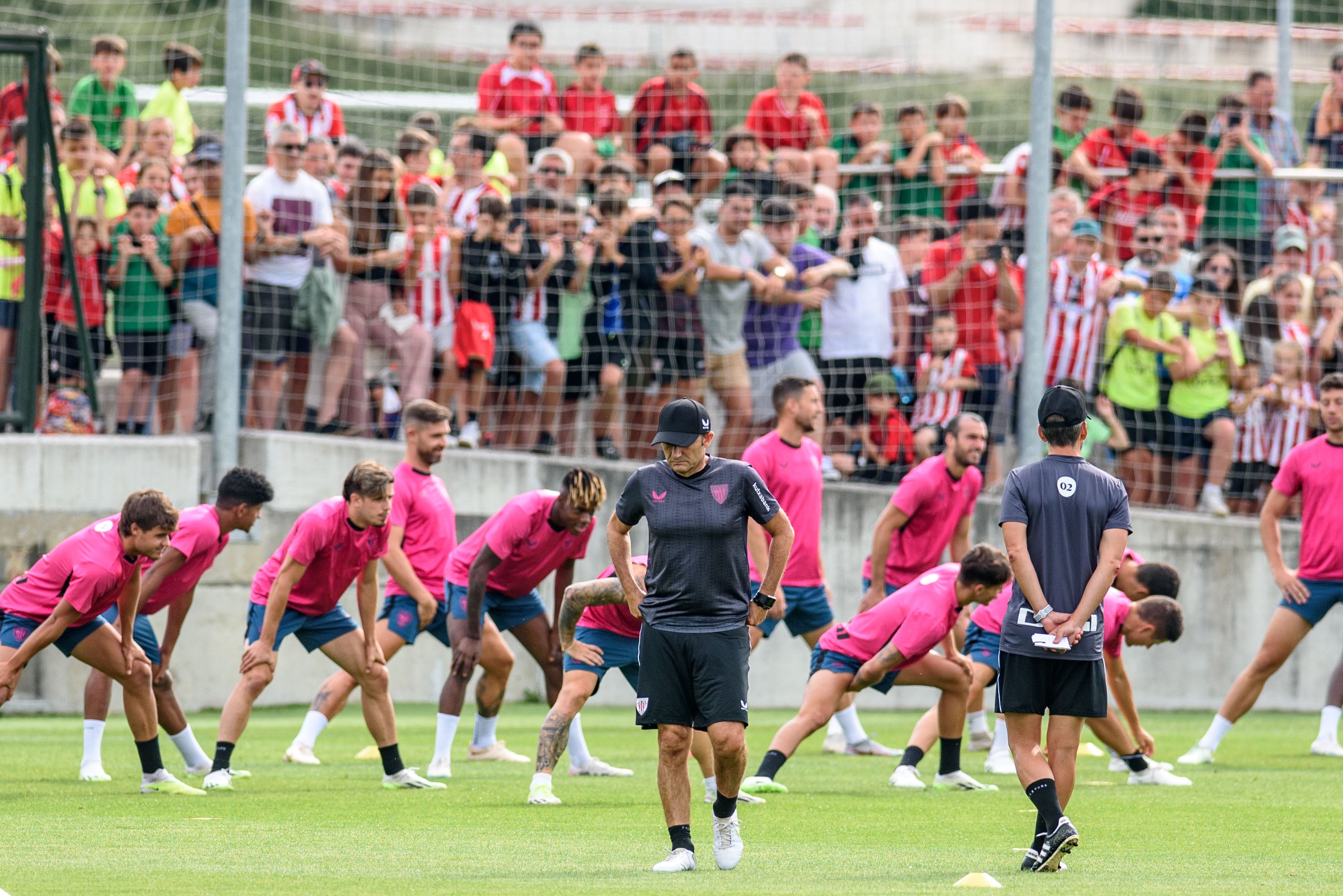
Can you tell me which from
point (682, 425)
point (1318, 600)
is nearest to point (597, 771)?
→ point (682, 425)

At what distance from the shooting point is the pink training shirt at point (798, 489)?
12867mm

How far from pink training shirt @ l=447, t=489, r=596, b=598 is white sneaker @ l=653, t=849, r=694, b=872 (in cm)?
365

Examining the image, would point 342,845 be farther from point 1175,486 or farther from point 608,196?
point 1175,486

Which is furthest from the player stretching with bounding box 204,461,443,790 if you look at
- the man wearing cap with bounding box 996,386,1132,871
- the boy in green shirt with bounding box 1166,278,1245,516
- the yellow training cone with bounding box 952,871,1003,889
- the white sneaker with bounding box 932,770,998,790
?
the boy in green shirt with bounding box 1166,278,1245,516

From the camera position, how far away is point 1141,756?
440 inches

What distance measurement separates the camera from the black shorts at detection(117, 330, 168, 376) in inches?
603

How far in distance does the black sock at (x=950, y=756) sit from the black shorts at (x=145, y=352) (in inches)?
310

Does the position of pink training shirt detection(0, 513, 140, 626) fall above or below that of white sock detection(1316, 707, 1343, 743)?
above

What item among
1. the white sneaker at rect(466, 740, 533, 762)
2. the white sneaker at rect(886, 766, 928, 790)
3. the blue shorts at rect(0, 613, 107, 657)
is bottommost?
the white sneaker at rect(466, 740, 533, 762)

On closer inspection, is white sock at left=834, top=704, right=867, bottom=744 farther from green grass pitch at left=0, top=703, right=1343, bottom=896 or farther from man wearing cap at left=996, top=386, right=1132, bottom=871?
man wearing cap at left=996, top=386, right=1132, bottom=871

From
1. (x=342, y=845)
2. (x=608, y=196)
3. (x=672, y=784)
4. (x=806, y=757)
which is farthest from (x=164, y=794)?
(x=608, y=196)

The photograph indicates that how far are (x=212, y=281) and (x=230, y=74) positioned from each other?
1800 millimetres

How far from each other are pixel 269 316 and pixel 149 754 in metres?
6.06

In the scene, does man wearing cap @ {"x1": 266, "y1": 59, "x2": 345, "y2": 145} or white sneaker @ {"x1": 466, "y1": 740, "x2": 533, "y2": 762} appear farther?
man wearing cap @ {"x1": 266, "y1": 59, "x2": 345, "y2": 145}
